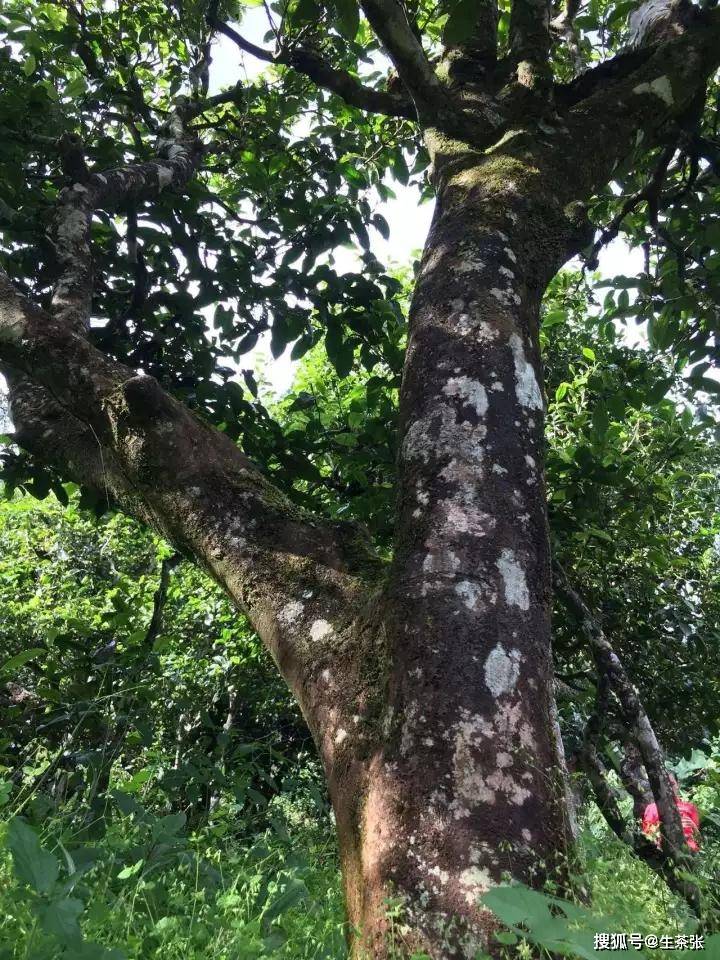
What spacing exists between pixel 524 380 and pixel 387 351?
219cm

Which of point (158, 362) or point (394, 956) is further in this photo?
point (158, 362)

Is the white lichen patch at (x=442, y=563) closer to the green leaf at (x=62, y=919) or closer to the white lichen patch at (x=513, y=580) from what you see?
the white lichen patch at (x=513, y=580)

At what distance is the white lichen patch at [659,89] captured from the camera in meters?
2.59

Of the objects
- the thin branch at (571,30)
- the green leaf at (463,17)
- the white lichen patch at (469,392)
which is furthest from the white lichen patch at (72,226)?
the thin branch at (571,30)

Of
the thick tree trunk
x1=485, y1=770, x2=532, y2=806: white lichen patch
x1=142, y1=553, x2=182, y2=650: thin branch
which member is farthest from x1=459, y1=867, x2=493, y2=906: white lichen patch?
x1=142, y1=553, x2=182, y2=650: thin branch

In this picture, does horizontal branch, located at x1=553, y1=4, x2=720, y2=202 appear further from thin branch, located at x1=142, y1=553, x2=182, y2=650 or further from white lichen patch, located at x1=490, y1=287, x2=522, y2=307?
thin branch, located at x1=142, y1=553, x2=182, y2=650

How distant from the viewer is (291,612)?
5.35ft

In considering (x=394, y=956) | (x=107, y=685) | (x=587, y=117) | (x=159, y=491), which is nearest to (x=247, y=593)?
(x=159, y=491)

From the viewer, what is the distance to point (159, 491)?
6.35 ft

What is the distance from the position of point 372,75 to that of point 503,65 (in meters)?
2.61

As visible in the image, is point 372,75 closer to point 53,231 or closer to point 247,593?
point 53,231

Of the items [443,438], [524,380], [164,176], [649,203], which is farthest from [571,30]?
[443,438]

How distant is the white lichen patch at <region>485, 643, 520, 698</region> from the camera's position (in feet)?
4.24

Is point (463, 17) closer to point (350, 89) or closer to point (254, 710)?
point (350, 89)
